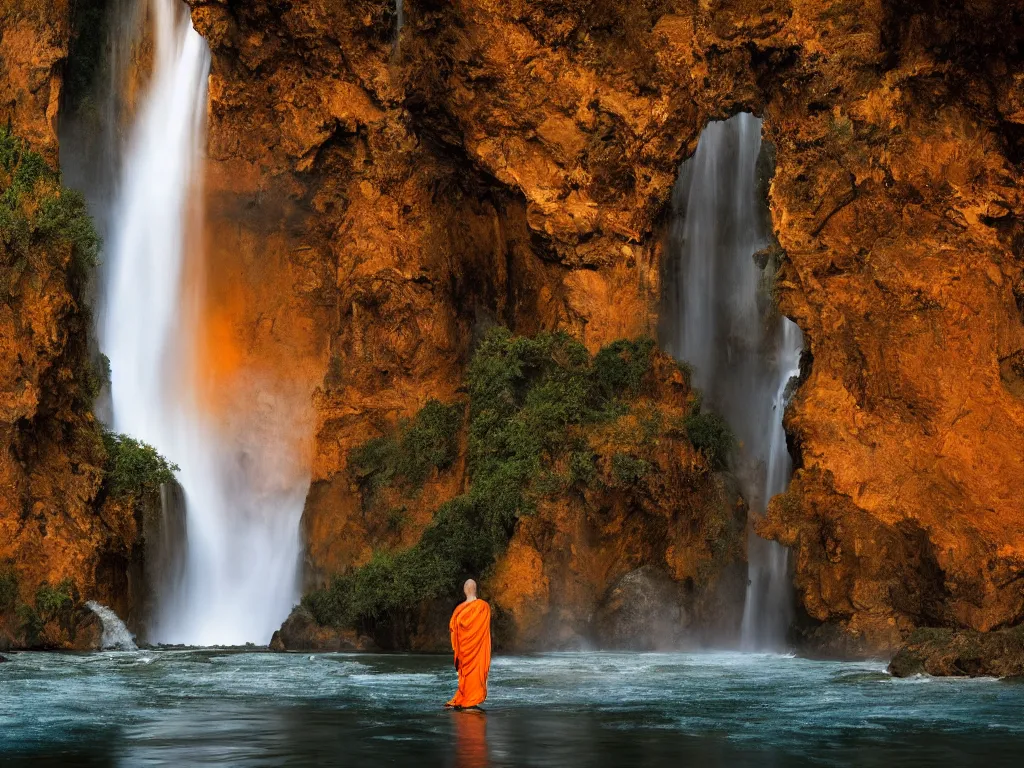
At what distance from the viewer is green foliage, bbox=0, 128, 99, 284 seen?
34.3 metres

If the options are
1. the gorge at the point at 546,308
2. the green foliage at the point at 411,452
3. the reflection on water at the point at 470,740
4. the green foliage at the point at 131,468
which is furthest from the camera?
the green foliage at the point at 411,452

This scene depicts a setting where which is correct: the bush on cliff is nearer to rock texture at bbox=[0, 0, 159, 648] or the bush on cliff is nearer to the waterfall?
the waterfall

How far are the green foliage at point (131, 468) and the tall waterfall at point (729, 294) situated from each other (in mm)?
14541

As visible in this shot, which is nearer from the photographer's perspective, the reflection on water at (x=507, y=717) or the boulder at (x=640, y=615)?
the reflection on water at (x=507, y=717)

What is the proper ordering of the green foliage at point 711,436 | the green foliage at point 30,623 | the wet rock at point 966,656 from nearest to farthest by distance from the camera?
the wet rock at point 966,656 → the green foliage at point 30,623 → the green foliage at point 711,436

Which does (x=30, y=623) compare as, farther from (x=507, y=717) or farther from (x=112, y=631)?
(x=507, y=717)

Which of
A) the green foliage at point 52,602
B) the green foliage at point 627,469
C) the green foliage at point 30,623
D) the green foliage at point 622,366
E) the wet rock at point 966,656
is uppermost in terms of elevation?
the green foliage at point 622,366

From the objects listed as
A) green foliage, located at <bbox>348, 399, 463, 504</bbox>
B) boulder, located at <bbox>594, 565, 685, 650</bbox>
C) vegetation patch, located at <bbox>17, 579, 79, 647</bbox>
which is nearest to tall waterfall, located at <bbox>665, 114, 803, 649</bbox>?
boulder, located at <bbox>594, 565, 685, 650</bbox>

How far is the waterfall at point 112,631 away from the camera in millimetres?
32344

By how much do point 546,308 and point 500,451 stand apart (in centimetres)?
516

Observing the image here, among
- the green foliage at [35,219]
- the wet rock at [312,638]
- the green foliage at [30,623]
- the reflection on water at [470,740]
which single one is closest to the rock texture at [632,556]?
the wet rock at [312,638]

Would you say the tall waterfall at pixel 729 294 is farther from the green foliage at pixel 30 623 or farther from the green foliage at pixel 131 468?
the green foliage at pixel 30 623

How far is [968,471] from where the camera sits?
96.5 feet

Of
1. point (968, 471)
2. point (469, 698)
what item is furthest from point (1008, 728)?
point (968, 471)
